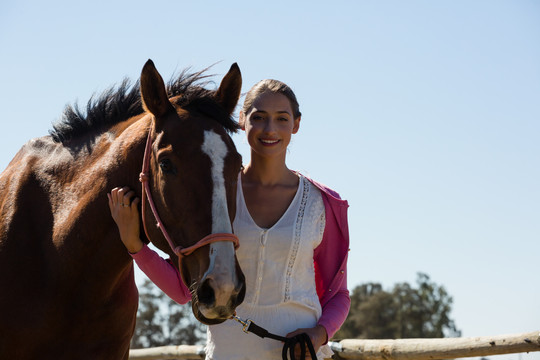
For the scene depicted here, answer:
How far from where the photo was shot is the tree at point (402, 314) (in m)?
47.1

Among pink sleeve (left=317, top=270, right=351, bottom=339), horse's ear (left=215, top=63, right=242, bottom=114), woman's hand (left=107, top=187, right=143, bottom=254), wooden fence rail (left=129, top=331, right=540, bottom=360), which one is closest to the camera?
pink sleeve (left=317, top=270, right=351, bottom=339)

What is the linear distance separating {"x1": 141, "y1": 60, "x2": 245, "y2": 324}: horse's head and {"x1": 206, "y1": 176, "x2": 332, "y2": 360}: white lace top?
0.21 metres

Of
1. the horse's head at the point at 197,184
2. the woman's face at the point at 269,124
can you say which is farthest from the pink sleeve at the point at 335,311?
the woman's face at the point at 269,124

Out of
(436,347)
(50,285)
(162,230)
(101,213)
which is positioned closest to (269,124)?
(162,230)

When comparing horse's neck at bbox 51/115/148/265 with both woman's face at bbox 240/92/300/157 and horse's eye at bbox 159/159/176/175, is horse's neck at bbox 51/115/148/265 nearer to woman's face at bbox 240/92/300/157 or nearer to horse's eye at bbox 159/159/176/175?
horse's eye at bbox 159/159/176/175

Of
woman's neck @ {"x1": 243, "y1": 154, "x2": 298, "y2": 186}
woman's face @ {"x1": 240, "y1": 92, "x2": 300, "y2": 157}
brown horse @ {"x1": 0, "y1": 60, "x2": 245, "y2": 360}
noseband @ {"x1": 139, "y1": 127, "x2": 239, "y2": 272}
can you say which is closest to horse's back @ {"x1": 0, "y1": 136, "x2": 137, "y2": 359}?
brown horse @ {"x1": 0, "y1": 60, "x2": 245, "y2": 360}

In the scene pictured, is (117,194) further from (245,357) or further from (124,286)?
(245,357)

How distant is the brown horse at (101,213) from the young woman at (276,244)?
0.16 metres

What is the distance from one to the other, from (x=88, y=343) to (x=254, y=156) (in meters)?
1.36

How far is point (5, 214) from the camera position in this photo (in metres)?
3.35

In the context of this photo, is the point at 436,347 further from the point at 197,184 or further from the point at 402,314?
the point at 402,314

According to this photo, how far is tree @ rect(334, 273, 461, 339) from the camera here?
47125mm

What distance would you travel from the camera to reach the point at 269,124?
3.04 meters

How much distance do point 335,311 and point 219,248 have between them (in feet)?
2.51
